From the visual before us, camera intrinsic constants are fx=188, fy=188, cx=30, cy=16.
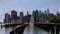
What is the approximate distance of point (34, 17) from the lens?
10.5 m

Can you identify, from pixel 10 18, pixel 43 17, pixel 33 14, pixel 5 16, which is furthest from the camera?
pixel 43 17

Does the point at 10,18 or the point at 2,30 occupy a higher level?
the point at 10,18

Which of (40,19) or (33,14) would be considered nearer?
(33,14)

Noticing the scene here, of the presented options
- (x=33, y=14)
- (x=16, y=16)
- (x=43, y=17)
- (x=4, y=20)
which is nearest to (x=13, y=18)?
(x=16, y=16)

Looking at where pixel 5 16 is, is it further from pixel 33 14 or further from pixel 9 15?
pixel 33 14

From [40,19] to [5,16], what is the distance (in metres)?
4.02

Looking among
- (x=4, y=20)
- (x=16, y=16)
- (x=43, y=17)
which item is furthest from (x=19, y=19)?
(x=43, y=17)

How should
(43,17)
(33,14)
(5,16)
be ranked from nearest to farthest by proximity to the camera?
(5,16) → (33,14) → (43,17)

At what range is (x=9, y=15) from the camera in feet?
28.1

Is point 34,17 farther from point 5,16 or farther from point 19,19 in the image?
point 5,16

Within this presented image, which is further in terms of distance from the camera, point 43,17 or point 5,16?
point 43,17

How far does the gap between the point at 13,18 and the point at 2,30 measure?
112 inches

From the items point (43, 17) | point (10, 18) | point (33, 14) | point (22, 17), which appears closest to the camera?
point (10, 18)

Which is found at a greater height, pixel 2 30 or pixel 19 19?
pixel 19 19
